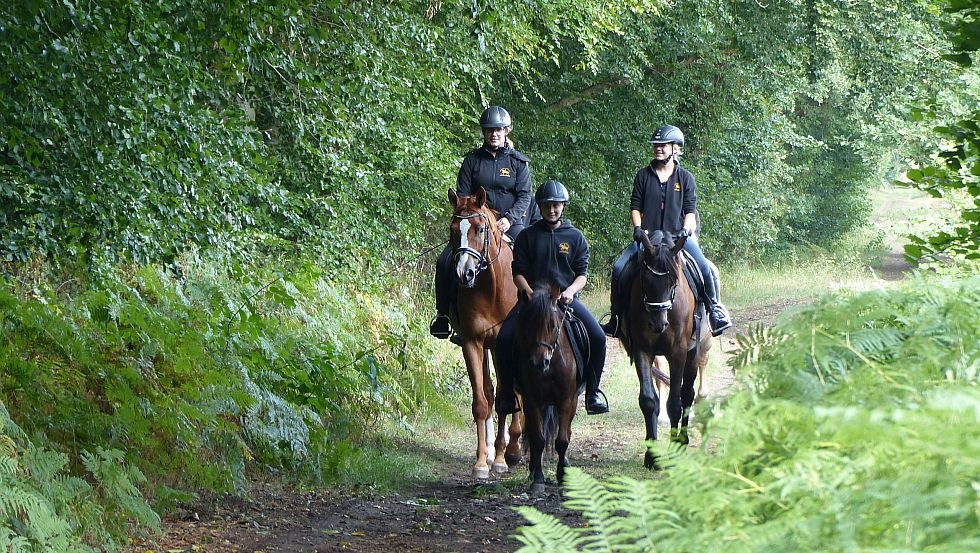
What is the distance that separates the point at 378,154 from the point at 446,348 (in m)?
3.11

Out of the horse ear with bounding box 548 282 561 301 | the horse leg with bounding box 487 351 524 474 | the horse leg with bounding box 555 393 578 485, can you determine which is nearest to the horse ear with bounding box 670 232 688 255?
the horse ear with bounding box 548 282 561 301

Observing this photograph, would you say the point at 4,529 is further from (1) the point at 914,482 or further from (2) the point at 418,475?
(2) the point at 418,475

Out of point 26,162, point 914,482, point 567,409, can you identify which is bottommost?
point 567,409

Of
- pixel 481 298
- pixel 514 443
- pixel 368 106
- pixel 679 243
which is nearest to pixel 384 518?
pixel 481 298

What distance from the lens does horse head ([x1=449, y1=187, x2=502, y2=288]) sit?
1098cm

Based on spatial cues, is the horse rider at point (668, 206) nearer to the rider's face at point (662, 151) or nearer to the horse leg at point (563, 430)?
the rider's face at point (662, 151)

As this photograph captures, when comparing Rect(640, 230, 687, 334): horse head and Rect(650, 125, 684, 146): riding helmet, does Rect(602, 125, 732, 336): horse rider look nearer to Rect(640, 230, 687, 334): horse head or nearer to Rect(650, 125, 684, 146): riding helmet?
Rect(650, 125, 684, 146): riding helmet

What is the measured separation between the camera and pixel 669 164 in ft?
41.8

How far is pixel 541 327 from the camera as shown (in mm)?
9922

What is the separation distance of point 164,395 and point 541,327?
3.13m

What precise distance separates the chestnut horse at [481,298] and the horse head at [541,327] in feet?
3.66

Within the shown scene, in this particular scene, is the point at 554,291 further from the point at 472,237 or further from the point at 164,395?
the point at 164,395

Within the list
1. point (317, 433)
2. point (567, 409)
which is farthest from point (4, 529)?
point (567, 409)

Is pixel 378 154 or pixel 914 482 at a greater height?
pixel 378 154
